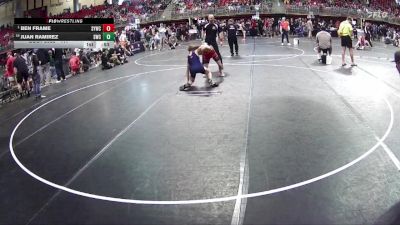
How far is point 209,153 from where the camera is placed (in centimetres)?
741

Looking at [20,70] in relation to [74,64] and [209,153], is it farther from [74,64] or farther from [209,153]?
[209,153]

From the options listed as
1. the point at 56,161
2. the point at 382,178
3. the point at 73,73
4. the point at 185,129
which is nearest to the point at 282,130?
the point at 185,129

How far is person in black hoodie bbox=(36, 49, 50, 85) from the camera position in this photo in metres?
15.3

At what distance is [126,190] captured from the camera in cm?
612

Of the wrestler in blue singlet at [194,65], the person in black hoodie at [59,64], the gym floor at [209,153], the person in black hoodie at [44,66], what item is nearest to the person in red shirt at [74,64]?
the person in black hoodie at [59,64]

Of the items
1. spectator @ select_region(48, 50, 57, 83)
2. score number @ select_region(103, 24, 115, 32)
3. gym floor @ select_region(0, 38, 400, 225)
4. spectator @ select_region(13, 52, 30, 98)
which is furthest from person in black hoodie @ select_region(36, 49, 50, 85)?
score number @ select_region(103, 24, 115, 32)

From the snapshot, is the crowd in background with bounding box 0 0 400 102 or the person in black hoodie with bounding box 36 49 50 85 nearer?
the crowd in background with bounding box 0 0 400 102

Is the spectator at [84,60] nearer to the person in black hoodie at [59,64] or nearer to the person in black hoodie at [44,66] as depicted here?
the person in black hoodie at [59,64]

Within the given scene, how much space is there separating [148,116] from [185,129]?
145 centimetres

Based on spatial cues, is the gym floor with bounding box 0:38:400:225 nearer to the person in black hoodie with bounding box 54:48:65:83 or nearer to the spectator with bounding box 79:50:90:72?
the person in black hoodie with bounding box 54:48:65:83
